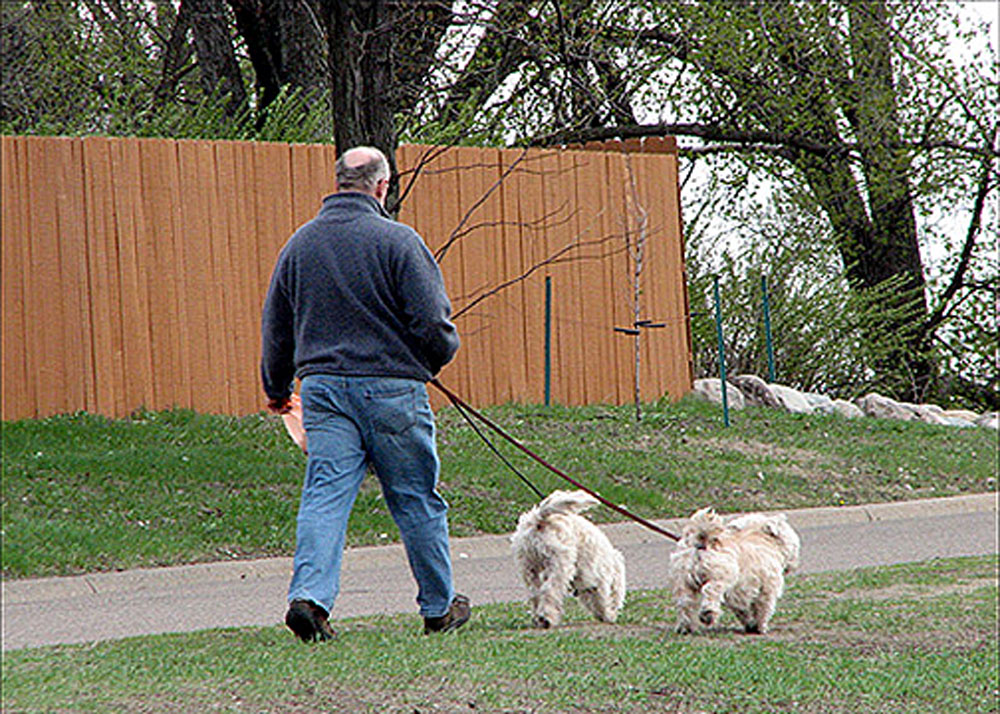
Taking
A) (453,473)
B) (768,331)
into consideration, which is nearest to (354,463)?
(453,473)

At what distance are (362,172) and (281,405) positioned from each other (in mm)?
1131

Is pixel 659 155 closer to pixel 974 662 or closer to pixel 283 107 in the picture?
pixel 283 107

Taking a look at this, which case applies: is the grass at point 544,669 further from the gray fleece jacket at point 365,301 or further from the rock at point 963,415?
the rock at point 963,415

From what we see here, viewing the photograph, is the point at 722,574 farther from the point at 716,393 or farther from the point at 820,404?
the point at 820,404

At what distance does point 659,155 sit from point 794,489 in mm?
5798

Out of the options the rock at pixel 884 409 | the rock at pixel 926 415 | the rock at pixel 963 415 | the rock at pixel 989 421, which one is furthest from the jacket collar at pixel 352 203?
the rock at pixel 963 415

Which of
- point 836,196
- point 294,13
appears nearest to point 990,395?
point 836,196

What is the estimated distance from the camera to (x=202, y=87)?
19797 millimetres

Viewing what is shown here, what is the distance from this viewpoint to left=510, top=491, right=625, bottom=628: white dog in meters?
6.57

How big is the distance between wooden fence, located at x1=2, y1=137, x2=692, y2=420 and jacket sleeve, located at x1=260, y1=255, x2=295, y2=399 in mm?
7000

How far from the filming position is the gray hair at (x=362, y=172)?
6285 mm

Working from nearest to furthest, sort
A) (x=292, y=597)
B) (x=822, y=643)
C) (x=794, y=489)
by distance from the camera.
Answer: (x=292, y=597) → (x=822, y=643) → (x=794, y=489)

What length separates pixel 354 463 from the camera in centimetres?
615

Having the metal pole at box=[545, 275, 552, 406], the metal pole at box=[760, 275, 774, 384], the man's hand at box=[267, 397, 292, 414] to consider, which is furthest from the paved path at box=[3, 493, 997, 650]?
the metal pole at box=[760, 275, 774, 384]
